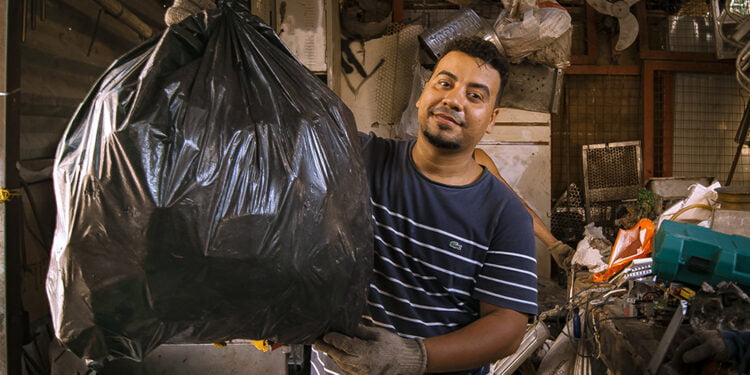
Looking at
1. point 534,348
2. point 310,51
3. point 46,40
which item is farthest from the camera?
point 310,51

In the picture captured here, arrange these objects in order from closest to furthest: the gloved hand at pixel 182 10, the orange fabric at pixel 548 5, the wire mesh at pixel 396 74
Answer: the gloved hand at pixel 182 10
the orange fabric at pixel 548 5
the wire mesh at pixel 396 74

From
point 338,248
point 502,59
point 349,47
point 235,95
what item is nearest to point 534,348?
point 502,59

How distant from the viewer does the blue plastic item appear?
72.9 inches

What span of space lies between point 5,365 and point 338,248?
5.39 feet

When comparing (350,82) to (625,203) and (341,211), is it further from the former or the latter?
(341,211)

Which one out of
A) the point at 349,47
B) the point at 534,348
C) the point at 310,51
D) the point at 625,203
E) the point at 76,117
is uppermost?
the point at 349,47

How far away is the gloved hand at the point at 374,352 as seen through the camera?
3.59 feet

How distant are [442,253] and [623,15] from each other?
4.07m

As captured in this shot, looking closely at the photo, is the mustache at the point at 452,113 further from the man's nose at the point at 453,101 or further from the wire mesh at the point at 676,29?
the wire mesh at the point at 676,29

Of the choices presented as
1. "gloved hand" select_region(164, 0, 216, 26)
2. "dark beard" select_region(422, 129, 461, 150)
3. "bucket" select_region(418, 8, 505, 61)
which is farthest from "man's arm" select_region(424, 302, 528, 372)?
"bucket" select_region(418, 8, 505, 61)

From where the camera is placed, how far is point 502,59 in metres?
1.43

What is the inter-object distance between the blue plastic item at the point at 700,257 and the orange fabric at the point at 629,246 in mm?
852

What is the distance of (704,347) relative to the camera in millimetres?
1400

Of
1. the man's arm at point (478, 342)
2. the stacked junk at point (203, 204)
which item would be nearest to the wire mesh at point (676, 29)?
the man's arm at point (478, 342)
